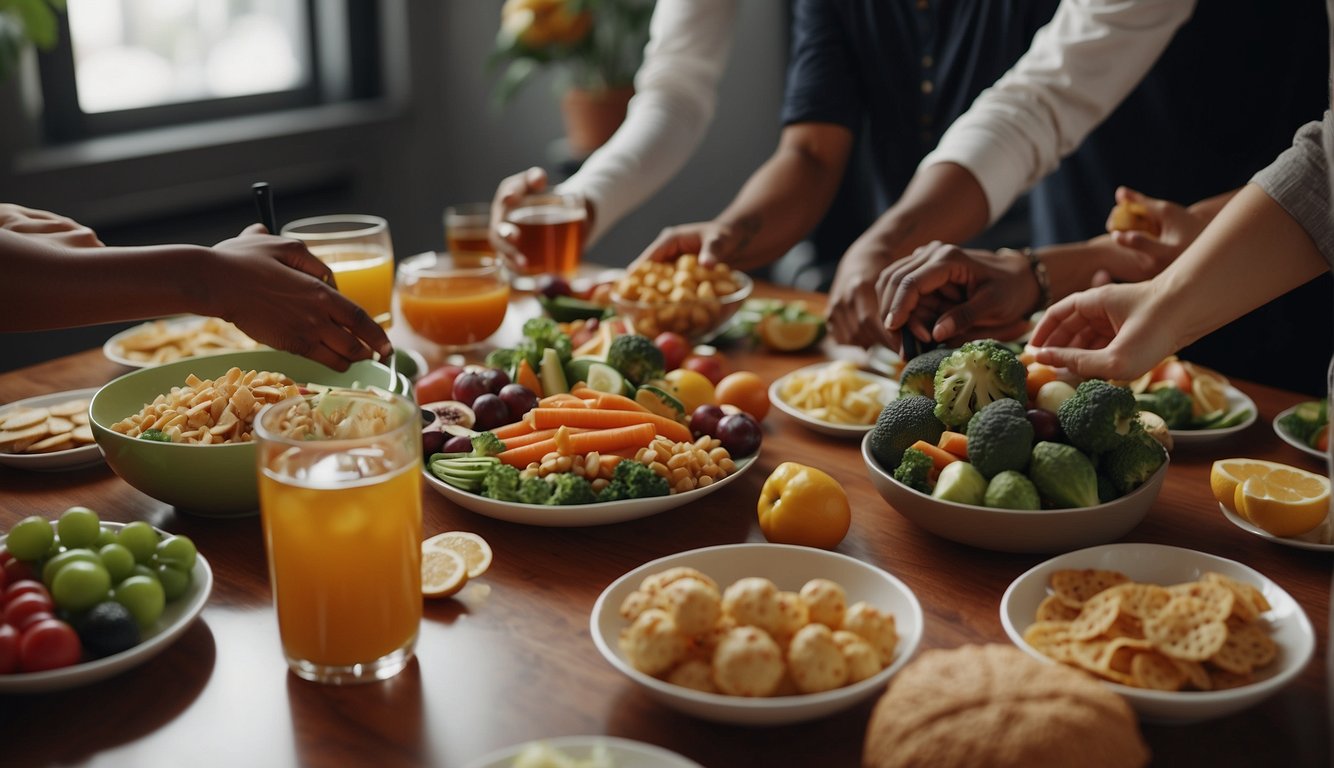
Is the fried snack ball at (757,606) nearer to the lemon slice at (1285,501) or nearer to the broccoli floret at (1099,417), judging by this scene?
the broccoli floret at (1099,417)

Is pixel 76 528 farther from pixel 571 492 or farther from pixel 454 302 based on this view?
pixel 454 302

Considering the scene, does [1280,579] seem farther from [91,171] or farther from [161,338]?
[91,171]

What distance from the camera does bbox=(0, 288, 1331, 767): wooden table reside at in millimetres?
1057

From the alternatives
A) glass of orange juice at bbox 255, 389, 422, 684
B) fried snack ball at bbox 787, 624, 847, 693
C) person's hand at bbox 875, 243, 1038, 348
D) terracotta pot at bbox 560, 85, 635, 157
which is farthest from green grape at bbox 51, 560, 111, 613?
terracotta pot at bbox 560, 85, 635, 157

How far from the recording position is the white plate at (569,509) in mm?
1433

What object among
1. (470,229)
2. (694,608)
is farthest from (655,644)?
(470,229)

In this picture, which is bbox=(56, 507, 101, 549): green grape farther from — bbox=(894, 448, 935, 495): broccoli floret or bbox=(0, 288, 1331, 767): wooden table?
bbox=(894, 448, 935, 495): broccoli floret

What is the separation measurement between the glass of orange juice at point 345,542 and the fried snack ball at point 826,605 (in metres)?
0.40

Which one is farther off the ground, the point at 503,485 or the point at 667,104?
the point at 667,104

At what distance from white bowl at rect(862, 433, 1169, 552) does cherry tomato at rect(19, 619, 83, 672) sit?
92 centimetres

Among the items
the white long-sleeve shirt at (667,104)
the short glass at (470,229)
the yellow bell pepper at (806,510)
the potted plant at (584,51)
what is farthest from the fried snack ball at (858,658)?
the potted plant at (584,51)

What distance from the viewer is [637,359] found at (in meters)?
1.85

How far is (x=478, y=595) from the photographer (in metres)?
1.34

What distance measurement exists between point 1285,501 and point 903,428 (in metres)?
0.47
